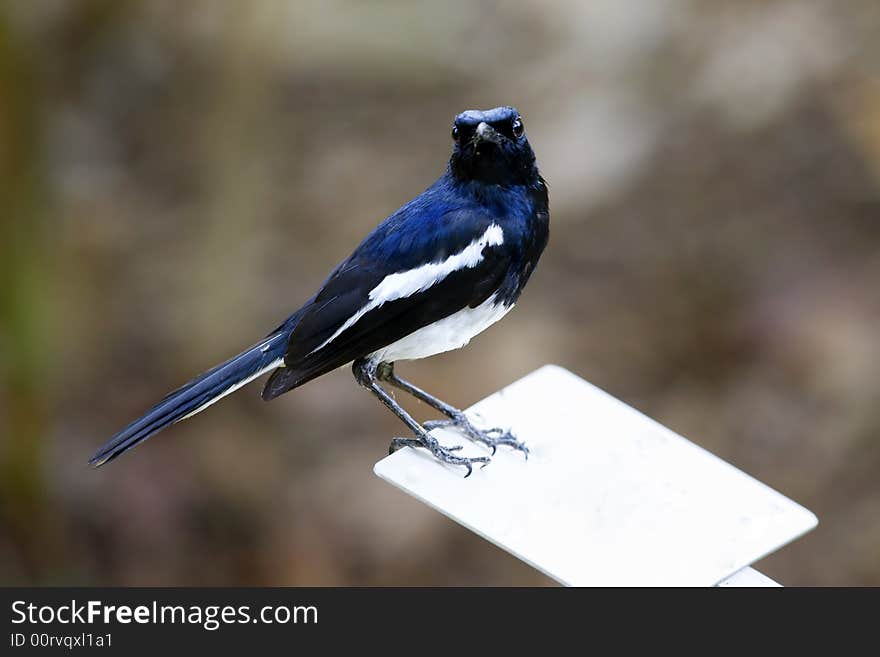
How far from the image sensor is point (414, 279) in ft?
14.2

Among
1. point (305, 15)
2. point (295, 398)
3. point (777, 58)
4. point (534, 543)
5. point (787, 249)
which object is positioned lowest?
point (534, 543)

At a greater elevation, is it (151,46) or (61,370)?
(151,46)

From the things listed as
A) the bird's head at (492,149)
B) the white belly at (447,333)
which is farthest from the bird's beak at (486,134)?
the white belly at (447,333)

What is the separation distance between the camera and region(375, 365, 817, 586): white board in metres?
3.76

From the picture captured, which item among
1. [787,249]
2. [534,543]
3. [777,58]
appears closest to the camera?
[534,543]

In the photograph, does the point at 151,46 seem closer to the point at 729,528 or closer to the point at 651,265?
the point at 651,265

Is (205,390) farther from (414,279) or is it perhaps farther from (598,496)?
(598,496)

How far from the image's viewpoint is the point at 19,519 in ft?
20.6

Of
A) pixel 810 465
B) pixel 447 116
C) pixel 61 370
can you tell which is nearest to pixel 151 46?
pixel 447 116

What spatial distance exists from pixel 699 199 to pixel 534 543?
433 cm

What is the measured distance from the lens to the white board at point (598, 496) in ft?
12.3

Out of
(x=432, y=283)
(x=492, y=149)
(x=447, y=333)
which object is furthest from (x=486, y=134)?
(x=447, y=333)

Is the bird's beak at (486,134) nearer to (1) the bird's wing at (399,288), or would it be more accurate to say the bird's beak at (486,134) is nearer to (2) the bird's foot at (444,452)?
(1) the bird's wing at (399,288)

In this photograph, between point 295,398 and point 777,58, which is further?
point 777,58
